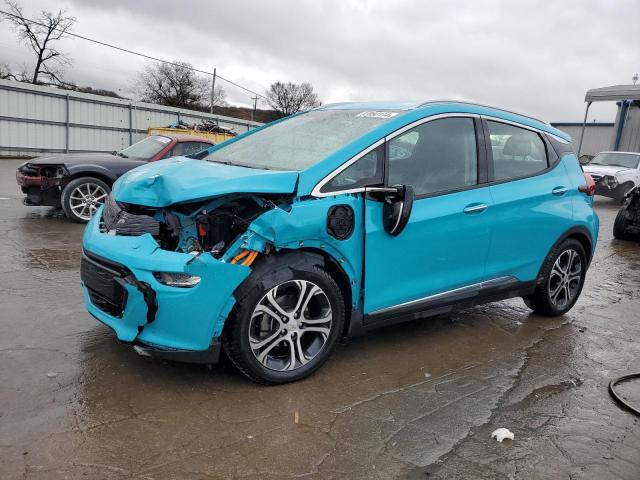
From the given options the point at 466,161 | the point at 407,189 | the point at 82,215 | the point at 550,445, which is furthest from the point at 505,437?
the point at 82,215

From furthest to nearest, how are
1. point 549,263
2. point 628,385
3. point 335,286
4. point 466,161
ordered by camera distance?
point 549,263 < point 466,161 < point 628,385 < point 335,286

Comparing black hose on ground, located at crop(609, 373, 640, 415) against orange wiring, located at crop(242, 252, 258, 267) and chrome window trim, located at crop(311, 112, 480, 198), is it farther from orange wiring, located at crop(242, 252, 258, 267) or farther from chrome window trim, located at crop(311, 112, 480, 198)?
orange wiring, located at crop(242, 252, 258, 267)

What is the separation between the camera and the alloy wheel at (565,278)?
15.1 feet

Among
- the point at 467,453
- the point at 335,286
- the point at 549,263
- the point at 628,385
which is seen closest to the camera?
the point at 467,453

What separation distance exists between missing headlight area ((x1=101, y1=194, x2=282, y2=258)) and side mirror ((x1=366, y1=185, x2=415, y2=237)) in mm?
656

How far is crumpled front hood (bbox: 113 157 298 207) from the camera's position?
296cm

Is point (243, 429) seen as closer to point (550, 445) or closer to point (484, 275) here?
point (550, 445)

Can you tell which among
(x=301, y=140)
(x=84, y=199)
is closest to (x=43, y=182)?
(x=84, y=199)

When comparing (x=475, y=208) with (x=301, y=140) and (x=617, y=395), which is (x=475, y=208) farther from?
(x=617, y=395)

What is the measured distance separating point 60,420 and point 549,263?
3.80 metres

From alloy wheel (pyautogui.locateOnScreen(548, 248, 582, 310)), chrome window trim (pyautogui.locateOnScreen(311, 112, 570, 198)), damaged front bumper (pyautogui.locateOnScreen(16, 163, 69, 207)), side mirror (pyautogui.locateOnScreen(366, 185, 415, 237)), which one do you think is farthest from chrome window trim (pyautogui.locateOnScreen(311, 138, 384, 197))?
damaged front bumper (pyautogui.locateOnScreen(16, 163, 69, 207))

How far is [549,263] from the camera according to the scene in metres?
4.45

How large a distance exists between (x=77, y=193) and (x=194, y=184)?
5.53 meters

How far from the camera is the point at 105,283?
117 inches
